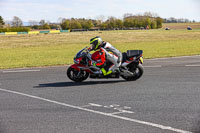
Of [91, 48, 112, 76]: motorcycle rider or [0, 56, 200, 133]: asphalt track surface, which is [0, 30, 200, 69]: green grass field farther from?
[0, 56, 200, 133]: asphalt track surface

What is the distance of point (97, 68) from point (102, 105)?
328 cm

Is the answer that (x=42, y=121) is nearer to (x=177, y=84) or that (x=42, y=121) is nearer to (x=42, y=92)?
(x=42, y=92)

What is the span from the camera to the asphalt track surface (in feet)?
19.4

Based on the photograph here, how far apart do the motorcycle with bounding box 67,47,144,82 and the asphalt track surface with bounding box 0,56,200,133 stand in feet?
0.99

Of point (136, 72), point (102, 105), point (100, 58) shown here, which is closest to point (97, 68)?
point (100, 58)

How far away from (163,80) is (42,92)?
455cm

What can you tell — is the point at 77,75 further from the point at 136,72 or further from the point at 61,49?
the point at 61,49

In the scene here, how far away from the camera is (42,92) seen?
965cm

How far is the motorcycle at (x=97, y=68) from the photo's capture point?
1079 centimetres

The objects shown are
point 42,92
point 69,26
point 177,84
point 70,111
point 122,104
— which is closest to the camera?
point 70,111

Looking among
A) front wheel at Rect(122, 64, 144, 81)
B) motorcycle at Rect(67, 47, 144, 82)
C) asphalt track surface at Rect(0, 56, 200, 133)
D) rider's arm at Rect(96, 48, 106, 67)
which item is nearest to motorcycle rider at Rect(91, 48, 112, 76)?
rider's arm at Rect(96, 48, 106, 67)

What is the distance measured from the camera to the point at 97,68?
10797mm

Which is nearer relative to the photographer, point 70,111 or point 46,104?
point 70,111

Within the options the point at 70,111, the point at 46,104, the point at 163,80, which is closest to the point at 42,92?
the point at 46,104
